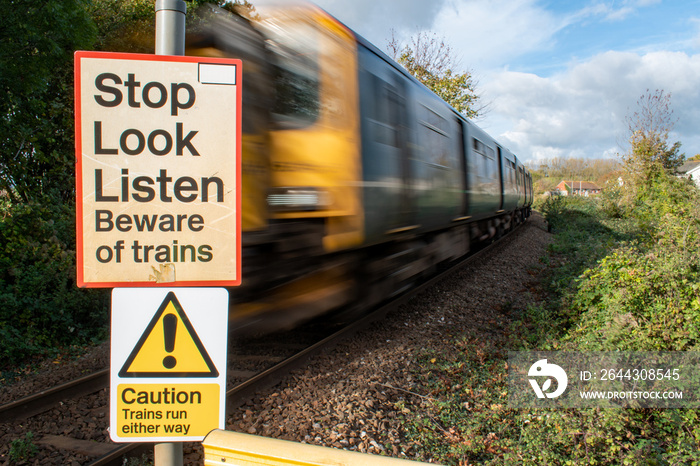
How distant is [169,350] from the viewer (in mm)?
1582

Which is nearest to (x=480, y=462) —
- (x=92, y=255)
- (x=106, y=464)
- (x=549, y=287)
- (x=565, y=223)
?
(x=106, y=464)

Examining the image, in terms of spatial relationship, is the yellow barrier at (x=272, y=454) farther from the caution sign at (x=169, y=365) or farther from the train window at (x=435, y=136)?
the train window at (x=435, y=136)

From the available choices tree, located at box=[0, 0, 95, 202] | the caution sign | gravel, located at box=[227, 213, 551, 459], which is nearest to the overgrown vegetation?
gravel, located at box=[227, 213, 551, 459]

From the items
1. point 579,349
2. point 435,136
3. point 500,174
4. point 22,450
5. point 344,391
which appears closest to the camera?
point 22,450

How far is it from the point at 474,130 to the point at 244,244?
24.7 ft

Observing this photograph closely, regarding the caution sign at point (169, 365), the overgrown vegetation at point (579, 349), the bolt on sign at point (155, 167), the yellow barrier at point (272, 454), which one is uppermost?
the bolt on sign at point (155, 167)

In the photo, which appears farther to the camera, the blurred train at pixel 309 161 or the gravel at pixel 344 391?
the blurred train at pixel 309 161

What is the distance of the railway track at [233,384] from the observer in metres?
3.11

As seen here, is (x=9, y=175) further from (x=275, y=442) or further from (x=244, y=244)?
(x=275, y=442)

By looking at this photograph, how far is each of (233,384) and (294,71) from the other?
294 centimetres

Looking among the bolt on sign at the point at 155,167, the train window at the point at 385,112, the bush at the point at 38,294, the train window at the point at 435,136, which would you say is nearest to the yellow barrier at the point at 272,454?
the bolt on sign at the point at 155,167

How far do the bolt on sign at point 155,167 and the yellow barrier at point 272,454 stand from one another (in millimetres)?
546

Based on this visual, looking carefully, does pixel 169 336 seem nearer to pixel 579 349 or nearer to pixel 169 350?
pixel 169 350

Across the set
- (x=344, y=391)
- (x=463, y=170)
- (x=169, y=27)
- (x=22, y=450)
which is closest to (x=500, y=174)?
(x=463, y=170)
